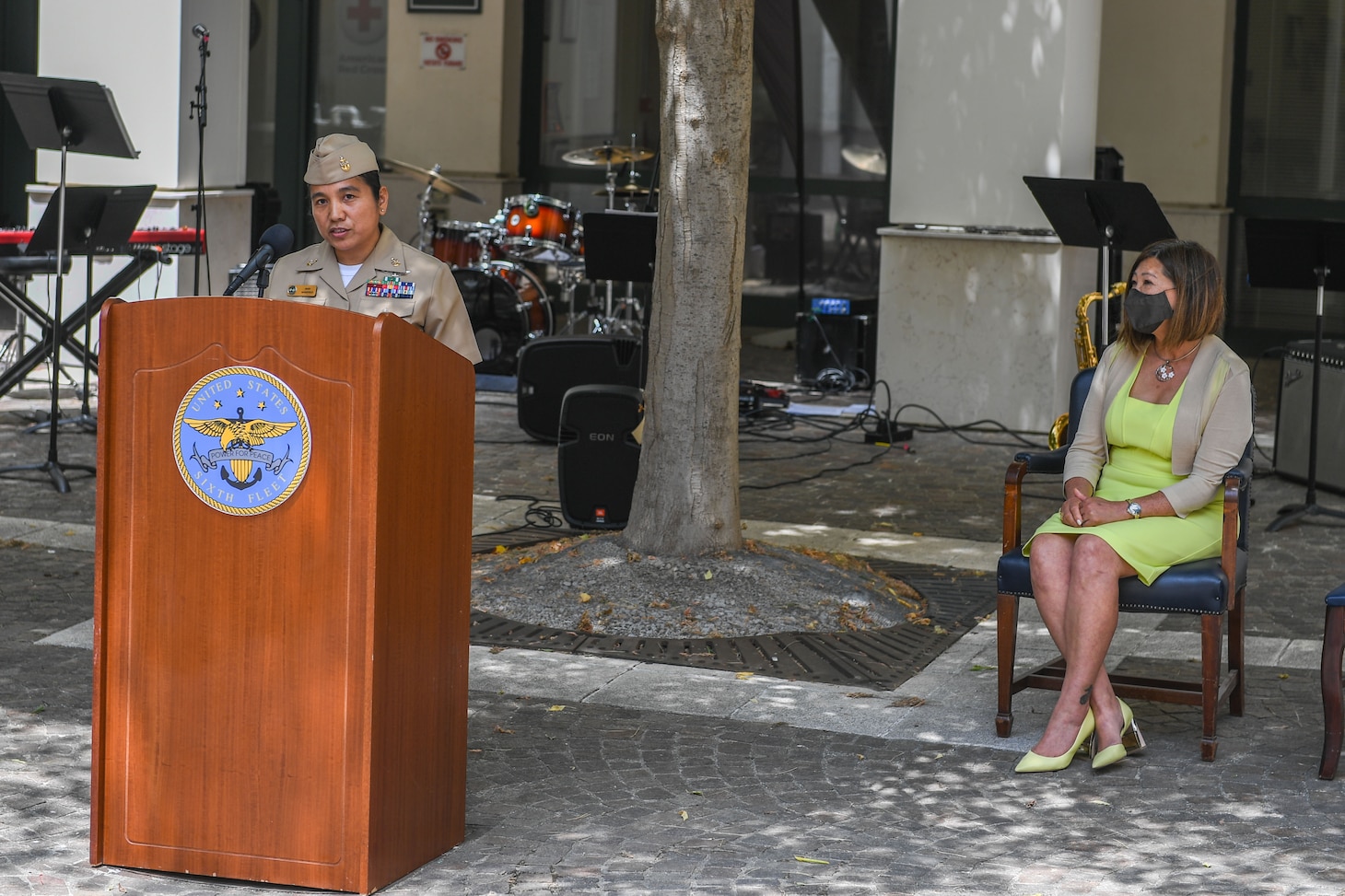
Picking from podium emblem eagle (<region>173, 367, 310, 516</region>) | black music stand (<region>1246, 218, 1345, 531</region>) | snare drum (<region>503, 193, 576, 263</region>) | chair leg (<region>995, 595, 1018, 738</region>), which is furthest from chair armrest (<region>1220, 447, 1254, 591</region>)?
snare drum (<region>503, 193, 576, 263</region>)

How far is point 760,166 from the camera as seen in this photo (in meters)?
17.2

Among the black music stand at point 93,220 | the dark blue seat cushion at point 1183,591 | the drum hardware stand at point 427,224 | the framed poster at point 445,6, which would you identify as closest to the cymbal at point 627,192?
the drum hardware stand at point 427,224

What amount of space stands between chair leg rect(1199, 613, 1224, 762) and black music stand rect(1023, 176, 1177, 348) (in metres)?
3.67

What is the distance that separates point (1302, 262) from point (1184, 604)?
4499 mm

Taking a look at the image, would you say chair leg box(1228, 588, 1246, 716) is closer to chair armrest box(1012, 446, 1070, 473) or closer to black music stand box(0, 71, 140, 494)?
chair armrest box(1012, 446, 1070, 473)

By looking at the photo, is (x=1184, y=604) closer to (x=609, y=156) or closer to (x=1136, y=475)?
(x=1136, y=475)

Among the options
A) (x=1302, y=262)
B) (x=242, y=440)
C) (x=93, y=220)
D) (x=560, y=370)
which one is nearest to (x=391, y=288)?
(x=242, y=440)

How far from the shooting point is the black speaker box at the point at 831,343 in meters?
13.9

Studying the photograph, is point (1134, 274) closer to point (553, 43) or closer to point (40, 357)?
point (40, 357)

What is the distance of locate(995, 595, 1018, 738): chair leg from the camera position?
5383mm

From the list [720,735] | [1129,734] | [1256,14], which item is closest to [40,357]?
[720,735]

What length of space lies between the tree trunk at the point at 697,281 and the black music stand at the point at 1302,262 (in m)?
3.33

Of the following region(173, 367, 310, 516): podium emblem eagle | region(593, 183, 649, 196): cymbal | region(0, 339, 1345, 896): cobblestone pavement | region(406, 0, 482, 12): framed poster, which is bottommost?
region(0, 339, 1345, 896): cobblestone pavement

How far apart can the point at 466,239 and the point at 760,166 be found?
4.24m
